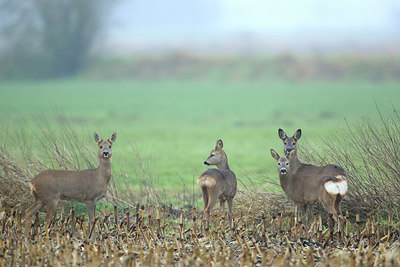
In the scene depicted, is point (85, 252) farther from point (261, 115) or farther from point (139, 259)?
point (261, 115)

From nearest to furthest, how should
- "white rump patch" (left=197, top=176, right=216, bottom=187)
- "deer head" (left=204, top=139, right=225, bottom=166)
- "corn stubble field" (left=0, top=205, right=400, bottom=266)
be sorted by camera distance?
"corn stubble field" (left=0, top=205, right=400, bottom=266), "white rump patch" (left=197, top=176, right=216, bottom=187), "deer head" (left=204, top=139, right=225, bottom=166)

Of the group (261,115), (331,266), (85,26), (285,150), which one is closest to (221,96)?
(261,115)

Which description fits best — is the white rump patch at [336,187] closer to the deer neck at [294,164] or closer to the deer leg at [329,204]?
the deer leg at [329,204]

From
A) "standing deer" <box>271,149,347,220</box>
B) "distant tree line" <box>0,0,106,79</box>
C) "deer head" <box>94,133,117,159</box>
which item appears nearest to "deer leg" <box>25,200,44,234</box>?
"deer head" <box>94,133,117,159</box>

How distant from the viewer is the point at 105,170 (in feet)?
38.5

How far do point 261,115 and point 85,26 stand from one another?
45.4m

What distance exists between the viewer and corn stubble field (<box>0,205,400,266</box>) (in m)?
9.04

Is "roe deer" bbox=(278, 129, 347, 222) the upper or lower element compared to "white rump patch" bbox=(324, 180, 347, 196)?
upper

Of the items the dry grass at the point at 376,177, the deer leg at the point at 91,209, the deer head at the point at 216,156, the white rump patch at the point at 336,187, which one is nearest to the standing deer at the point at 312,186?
the white rump patch at the point at 336,187

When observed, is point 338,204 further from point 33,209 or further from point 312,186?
point 33,209

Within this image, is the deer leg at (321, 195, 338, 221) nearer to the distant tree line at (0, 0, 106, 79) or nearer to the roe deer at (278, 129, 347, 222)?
the roe deer at (278, 129, 347, 222)

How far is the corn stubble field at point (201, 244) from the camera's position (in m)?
9.04

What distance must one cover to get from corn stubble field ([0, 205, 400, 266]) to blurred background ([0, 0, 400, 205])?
260 centimetres

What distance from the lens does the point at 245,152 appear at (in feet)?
83.8
